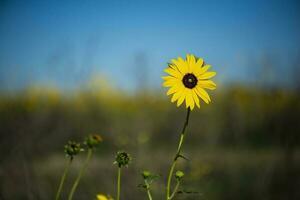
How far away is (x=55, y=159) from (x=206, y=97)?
579 centimetres

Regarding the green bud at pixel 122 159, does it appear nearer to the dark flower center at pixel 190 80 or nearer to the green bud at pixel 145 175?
the green bud at pixel 145 175

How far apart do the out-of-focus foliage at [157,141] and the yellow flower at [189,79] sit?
1.03m

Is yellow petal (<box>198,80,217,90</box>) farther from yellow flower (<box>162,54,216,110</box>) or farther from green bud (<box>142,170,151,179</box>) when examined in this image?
green bud (<box>142,170,151,179</box>)

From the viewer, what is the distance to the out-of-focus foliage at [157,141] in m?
3.72

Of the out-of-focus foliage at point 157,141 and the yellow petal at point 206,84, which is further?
the out-of-focus foliage at point 157,141

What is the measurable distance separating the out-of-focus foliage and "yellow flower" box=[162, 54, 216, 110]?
1026 millimetres

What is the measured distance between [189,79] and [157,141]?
7.22 metres

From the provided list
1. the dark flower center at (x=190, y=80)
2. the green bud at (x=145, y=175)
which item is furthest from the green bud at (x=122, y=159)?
the dark flower center at (x=190, y=80)

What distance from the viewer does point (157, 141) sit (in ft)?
28.3

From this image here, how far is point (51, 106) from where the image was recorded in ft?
23.5

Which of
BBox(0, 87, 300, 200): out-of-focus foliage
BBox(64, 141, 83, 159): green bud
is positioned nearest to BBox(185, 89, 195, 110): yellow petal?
BBox(64, 141, 83, 159): green bud

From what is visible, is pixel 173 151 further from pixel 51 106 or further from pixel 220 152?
pixel 51 106

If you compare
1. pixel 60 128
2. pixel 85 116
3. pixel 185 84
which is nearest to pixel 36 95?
pixel 60 128

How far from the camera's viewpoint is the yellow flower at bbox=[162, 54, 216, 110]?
1423 mm
